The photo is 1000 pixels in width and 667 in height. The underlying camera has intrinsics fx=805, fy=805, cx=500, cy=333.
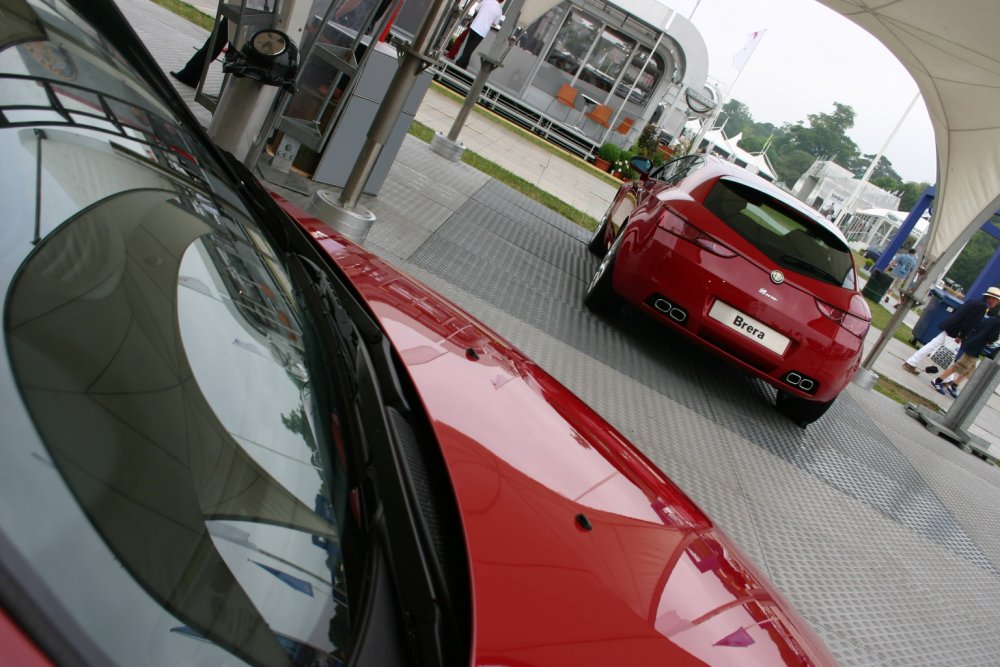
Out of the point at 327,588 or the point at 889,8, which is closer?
the point at 327,588

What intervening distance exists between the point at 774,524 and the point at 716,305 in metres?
1.49

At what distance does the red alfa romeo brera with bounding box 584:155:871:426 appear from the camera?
16.4 feet

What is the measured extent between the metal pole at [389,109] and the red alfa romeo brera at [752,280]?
177 cm

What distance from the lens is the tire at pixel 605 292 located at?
18.4 feet

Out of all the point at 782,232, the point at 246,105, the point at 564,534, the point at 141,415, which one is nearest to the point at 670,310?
the point at 782,232

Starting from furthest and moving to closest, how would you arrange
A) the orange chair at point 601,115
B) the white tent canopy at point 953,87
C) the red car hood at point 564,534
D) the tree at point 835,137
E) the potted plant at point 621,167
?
the tree at point 835,137, the orange chair at point 601,115, the potted plant at point 621,167, the white tent canopy at point 953,87, the red car hood at point 564,534

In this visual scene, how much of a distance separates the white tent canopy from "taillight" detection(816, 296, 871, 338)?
2.97 meters

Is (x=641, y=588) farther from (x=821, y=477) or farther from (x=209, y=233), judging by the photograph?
(x=821, y=477)

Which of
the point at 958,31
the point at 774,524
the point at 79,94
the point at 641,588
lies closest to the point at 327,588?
the point at 641,588

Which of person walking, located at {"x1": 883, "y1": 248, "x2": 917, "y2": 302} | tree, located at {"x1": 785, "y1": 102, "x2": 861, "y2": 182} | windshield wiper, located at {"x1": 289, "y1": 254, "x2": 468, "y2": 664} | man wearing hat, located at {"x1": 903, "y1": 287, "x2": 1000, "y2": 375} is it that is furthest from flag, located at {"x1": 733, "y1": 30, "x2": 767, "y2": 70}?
tree, located at {"x1": 785, "y1": 102, "x2": 861, "y2": 182}

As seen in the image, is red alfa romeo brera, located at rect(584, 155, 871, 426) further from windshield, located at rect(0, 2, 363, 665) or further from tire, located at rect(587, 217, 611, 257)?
windshield, located at rect(0, 2, 363, 665)

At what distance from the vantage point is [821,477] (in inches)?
199

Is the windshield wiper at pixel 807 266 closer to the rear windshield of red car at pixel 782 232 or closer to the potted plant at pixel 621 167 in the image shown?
the rear windshield of red car at pixel 782 232

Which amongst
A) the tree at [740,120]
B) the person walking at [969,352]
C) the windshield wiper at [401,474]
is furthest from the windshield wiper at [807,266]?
the tree at [740,120]
